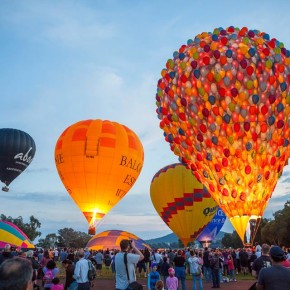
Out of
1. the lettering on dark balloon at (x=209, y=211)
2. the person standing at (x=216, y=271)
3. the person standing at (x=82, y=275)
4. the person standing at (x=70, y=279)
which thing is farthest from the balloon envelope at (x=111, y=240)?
the person standing at (x=82, y=275)

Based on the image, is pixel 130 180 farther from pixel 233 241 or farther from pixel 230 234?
pixel 230 234

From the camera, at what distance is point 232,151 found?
59.1ft

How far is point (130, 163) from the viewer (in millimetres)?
30266

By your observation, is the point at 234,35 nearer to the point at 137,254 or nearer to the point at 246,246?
the point at 246,246

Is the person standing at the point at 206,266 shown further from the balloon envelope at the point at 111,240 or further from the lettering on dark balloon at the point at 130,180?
the balloon envelope at the point at 111,240

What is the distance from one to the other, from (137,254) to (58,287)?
78.5 inches

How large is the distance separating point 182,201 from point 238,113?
47.0ft

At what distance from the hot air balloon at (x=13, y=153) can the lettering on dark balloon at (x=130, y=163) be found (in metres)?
9.25

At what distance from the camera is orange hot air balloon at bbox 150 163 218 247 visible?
30984mm

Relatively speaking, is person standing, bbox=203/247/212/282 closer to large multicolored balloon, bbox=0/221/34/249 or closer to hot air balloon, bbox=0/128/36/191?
large multicolored balloon, bbox=0/221/34/249

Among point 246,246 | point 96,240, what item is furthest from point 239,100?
point 96,240

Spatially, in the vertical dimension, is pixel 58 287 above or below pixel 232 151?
below

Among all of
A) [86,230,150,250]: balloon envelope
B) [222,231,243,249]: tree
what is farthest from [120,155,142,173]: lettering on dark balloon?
[222,231,243,249]: tree

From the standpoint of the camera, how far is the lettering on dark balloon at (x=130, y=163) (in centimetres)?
2980
